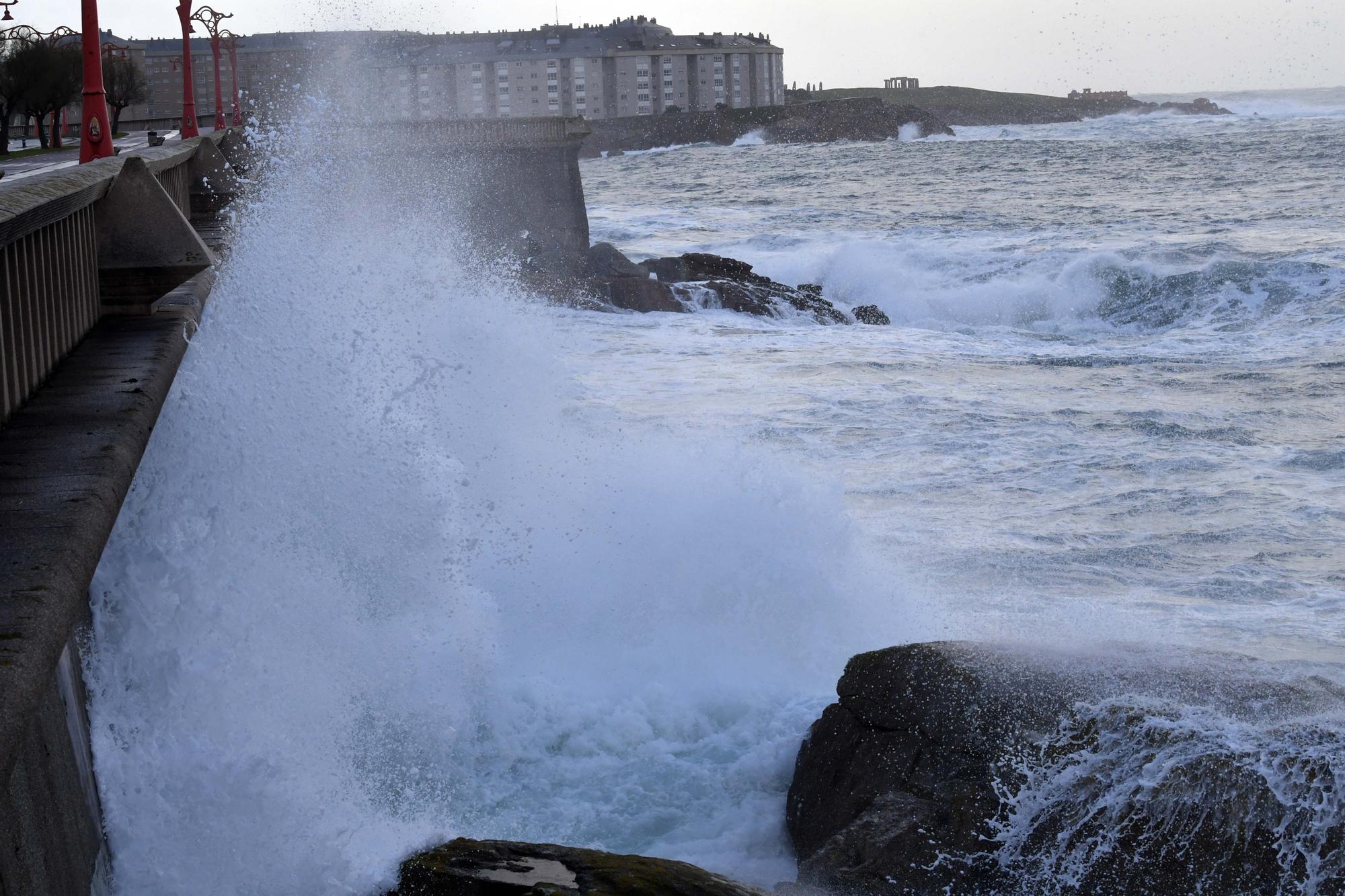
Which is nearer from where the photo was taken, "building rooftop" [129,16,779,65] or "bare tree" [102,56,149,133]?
"bare tree" [102,56,149,133]

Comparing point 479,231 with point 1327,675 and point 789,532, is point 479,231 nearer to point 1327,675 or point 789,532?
point 789,532

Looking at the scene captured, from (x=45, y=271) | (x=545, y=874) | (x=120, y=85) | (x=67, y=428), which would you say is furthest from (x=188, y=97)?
(x=120, y=85)

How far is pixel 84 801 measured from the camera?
15.1 ft

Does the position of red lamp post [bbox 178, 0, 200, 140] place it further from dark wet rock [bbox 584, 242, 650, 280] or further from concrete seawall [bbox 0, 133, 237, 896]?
concrete seawall [bbox 0, 133, 237, 896]

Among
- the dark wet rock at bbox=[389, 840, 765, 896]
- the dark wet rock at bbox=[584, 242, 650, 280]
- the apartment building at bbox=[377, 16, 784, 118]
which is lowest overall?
the dark wet rock at bbox=[389, 840, 765, 896]

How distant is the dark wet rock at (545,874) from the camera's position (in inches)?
165

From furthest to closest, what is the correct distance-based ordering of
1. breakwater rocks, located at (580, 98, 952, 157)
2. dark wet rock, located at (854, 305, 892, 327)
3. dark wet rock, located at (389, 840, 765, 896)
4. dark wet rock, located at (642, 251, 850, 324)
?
breakwater rocks, located at (580, 98, 952, 157) < dark wet rock, located at (642, 251, 850, 324) < dark wet rock, located at (854, 305, 892, 327) < dark wet rock, located at (389, 840, 765, 896)

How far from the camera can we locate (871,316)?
2209 cm

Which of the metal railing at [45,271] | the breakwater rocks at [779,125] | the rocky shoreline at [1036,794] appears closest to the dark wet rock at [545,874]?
the rocky shoreline at [1036,794]

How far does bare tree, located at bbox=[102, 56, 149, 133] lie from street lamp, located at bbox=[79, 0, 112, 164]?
95.4 ft

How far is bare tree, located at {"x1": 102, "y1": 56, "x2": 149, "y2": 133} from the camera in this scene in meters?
37.4

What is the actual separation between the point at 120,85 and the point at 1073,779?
44.2 metres

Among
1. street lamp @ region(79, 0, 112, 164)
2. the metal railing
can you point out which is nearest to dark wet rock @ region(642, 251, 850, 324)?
street lamp @ region(79, 0, 112, 164)

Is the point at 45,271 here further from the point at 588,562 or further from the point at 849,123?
the point at 849,123
